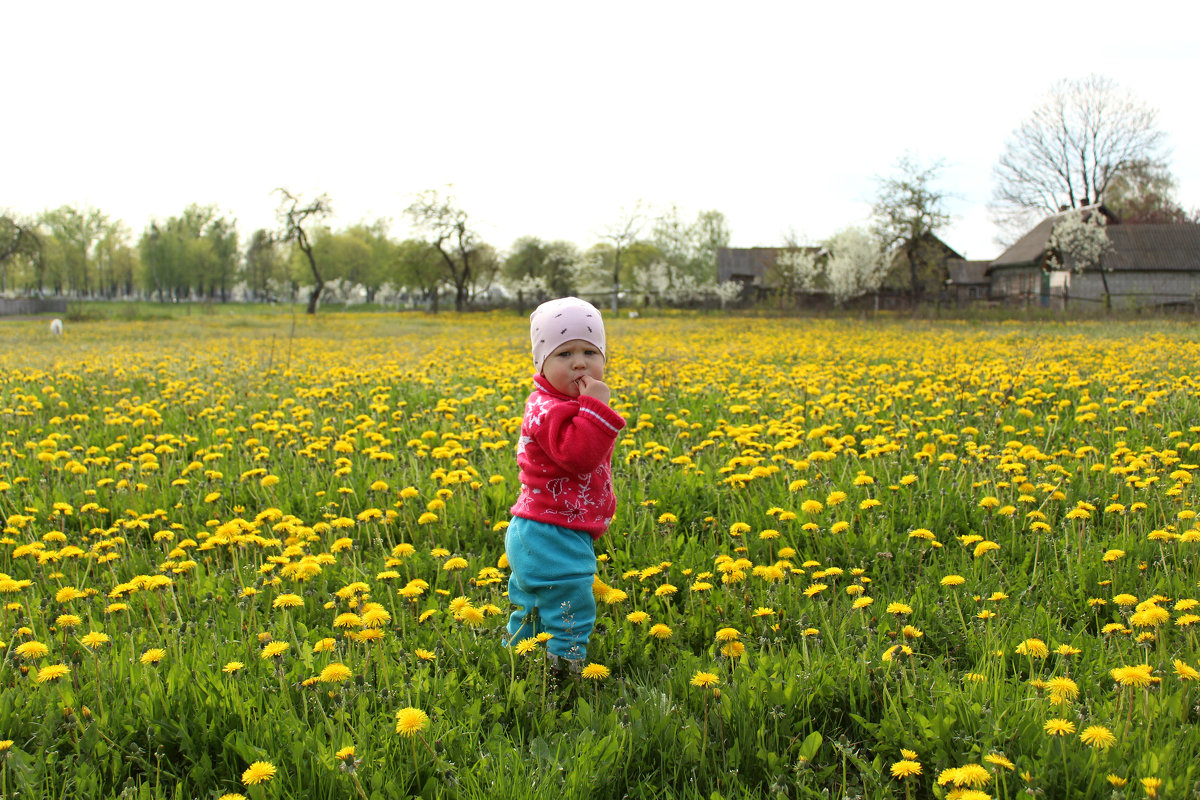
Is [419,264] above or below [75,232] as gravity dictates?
below

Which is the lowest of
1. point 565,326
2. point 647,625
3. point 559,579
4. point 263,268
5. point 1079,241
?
point 647,625

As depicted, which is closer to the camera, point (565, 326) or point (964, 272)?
point (565, 326)

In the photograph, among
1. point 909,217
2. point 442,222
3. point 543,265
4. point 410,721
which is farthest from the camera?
point 543,265

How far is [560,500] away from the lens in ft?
8.85

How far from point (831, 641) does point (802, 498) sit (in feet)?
5.01

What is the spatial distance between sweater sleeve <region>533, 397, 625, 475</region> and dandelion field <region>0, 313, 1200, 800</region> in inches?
23.0

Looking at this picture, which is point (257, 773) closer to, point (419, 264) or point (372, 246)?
point (419, 264)

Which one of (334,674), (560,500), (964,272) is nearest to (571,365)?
(560,500)

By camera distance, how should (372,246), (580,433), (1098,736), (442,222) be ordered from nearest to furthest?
(1098,736)
(580,433)
(442,222)
(372,246)

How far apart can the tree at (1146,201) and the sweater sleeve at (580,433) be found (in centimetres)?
7370

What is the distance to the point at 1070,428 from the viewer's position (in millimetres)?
5703

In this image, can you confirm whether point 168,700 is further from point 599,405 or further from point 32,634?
point 599,405

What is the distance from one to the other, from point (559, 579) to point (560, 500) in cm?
27

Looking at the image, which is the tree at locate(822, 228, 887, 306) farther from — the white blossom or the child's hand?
the child's hand
